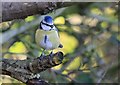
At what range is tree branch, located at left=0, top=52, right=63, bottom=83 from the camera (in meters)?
0.70

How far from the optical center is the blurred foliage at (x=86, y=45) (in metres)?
1.77

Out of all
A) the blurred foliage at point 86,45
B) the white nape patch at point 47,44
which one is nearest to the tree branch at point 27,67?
the white nape patch at point 47,44

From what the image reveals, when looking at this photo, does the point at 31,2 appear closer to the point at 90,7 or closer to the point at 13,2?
the point at 13,2

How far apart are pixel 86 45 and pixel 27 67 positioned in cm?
130

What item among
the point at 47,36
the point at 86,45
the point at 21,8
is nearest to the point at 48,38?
the point at 47,36

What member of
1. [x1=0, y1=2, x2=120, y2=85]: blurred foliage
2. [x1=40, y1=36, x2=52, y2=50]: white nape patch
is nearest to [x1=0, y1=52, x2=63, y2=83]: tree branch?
[x1=40, y1=36, x2=52, y2=50]: white nape patch

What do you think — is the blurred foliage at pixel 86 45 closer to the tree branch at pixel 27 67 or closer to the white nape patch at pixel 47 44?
the tree branch at pixel 27 67

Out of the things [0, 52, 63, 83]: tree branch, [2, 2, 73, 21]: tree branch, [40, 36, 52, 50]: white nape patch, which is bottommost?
[0, 52, 63, 83]: tree branch

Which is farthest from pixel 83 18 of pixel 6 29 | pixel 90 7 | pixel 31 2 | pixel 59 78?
pixel 31 2

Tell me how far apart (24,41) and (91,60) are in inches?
18.3

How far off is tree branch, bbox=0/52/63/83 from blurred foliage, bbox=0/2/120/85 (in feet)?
2.71

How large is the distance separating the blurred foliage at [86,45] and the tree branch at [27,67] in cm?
83

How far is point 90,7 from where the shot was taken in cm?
206

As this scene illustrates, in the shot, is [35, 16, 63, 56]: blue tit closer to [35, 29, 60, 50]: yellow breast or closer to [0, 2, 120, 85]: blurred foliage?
[35, 29, 60, 50]: yellow breast
